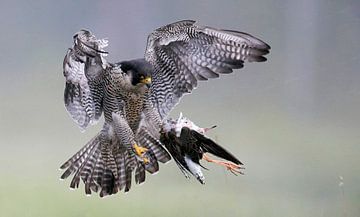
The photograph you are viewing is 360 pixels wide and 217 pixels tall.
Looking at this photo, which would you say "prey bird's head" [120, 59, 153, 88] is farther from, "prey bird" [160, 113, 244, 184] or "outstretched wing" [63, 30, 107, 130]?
"prey bird" [160, 113, 244, 184]

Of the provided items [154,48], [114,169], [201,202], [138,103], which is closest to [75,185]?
[114,169]

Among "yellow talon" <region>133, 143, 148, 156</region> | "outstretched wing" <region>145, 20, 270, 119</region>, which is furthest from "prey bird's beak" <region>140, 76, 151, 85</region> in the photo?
"yellow talon" <region>133, 143, 148, 156</region>

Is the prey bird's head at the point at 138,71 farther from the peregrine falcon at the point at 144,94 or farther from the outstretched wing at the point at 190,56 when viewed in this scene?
the outstretched wing at the point at 190,56

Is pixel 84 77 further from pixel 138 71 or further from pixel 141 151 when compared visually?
pixel 141 151

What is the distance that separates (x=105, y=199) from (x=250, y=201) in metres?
0.60

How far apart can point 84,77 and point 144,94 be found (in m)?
0.21

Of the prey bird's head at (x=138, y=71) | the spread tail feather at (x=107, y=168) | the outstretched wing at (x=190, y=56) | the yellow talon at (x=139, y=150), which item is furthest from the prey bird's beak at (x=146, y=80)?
the spread tail feather at (x=107, y=168)

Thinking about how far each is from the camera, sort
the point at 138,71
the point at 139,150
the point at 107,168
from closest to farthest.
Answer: the point at 138,71, the point at 139,150, the point at 107,168

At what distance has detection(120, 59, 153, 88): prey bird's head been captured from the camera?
90.7 inches

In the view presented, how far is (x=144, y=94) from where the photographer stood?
246 cm

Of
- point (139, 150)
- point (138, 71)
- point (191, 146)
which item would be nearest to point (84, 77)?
point (138, 71)

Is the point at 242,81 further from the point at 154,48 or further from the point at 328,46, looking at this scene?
the point at 154,48

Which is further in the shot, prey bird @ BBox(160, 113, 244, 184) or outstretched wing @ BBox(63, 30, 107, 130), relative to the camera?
prey bird @ BBox(160, 113, 244, 184)

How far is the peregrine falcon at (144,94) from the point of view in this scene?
235 centimetres
